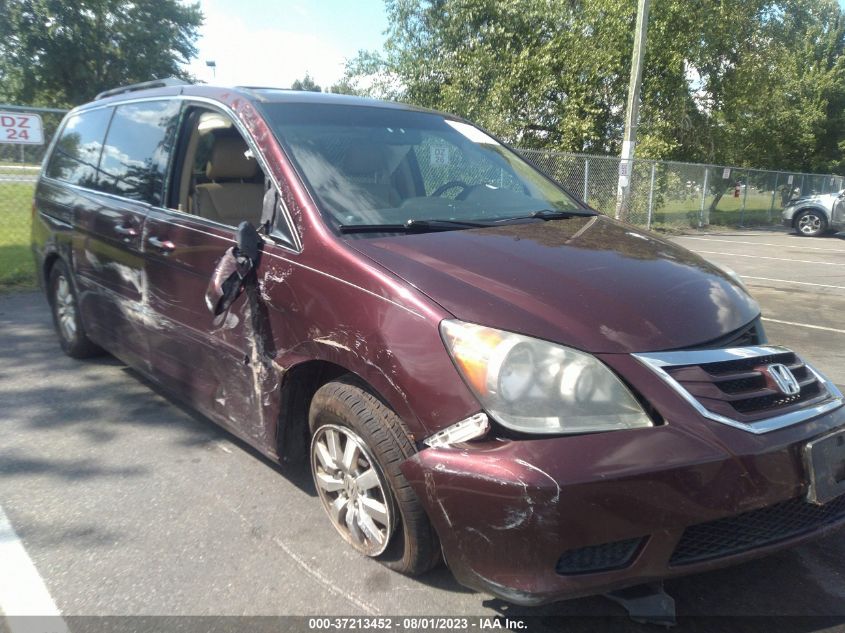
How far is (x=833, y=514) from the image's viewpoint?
245cm

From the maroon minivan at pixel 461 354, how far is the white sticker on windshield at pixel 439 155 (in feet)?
0.05

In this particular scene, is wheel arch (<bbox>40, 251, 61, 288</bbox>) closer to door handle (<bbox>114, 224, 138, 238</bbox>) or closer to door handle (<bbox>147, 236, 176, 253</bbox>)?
door handle (<bbox>114, 224, 138, 238</bbox>)

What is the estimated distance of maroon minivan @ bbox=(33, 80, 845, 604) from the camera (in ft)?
6.95

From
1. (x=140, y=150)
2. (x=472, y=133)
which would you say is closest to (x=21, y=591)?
(x=140, y=150)

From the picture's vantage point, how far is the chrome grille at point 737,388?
2234 mm

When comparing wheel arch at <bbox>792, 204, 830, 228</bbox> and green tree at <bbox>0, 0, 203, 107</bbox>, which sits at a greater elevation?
green tree at <bbox>0, 0, 203, 107</bbox>

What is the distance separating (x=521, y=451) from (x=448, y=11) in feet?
72.8

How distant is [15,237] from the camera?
9.84 meters

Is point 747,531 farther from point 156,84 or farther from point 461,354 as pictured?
point 156,84

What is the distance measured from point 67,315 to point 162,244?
2.01 m

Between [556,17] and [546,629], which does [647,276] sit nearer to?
[546,629]

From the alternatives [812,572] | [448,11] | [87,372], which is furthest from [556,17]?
[812,572]

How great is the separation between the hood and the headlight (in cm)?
6

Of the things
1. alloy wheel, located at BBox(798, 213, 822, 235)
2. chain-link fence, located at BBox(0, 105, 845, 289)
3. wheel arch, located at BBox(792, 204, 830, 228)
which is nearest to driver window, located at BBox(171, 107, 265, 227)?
chain-link fence, located at BBox(0, 105, 845, 289)
